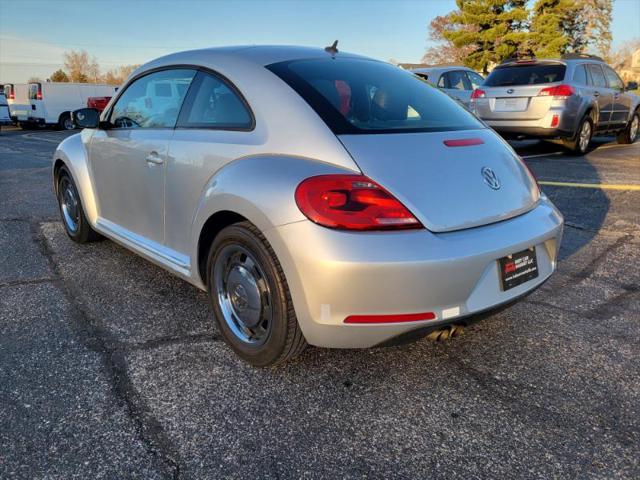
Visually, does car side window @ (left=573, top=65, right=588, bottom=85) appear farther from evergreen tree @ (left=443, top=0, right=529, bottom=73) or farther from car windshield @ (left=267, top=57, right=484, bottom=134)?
evergreen tree @ (left=443, top=0, right=529, bottom=73)

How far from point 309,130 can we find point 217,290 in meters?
0.98

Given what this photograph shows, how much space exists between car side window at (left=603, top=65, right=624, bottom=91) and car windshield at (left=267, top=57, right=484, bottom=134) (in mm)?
8791

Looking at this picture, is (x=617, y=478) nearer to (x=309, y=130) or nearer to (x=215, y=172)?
(x=309, y=130)

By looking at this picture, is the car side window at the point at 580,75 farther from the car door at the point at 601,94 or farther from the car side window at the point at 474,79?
the car side window at the point at 474,79

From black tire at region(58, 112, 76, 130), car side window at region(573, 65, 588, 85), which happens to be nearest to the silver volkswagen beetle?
car side window at region(573, 65, 588, 85)

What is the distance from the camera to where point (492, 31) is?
3794 cm

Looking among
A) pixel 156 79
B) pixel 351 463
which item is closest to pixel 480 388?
pixel 351 463

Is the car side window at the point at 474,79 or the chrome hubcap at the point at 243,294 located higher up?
the car side window at the point at 474,79

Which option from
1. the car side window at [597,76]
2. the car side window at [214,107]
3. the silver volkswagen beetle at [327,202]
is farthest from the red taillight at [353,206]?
the car side window at [597,76]

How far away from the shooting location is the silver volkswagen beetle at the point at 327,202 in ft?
6.83

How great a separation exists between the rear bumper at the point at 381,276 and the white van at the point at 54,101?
2295cm

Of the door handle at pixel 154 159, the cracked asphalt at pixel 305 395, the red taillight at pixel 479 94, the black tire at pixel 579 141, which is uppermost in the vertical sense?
the red taillight at pixel 479 94

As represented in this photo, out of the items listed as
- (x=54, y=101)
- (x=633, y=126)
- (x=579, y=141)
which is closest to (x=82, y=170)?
(x=579, y=141)

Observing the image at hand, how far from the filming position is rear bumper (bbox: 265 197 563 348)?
203 centimetres
